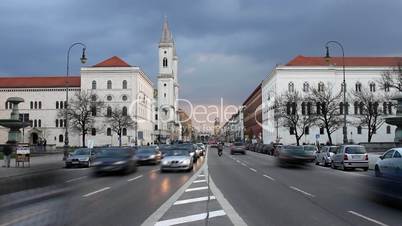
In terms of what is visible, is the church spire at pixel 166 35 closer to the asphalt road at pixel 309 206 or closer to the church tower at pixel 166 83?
the church tower at pixel 166 83

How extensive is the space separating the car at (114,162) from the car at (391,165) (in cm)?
1446

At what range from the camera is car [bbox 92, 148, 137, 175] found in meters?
26.5

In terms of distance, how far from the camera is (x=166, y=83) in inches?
6206

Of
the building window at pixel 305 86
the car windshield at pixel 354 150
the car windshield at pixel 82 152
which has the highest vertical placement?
the building window at pixel 305 86

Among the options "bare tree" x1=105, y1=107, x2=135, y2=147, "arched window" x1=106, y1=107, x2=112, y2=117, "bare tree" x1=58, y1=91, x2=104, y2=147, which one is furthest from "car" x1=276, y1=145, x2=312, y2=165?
"arched window" x1=106, y1=107, x2=112, y2=117

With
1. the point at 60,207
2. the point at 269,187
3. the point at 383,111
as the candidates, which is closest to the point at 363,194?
the point at 269,187

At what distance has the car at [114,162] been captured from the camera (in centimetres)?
2645

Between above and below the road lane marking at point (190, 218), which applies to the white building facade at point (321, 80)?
above

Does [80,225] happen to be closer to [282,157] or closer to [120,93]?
[282,157]

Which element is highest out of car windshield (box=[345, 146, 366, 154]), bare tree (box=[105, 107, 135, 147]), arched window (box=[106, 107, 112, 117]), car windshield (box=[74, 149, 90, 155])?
arched window (box=[106, 107, 112, 117])

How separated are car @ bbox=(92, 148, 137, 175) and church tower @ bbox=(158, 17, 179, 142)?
413 ft

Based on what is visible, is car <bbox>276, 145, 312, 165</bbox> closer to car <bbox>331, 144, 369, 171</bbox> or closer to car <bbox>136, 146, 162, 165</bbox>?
car <bbox>331, 144, 369, 171</bbox>

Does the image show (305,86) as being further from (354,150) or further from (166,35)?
(354,150)

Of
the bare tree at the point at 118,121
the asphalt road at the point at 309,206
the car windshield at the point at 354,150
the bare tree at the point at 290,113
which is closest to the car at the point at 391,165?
the asphalt road at the point at 309,206
